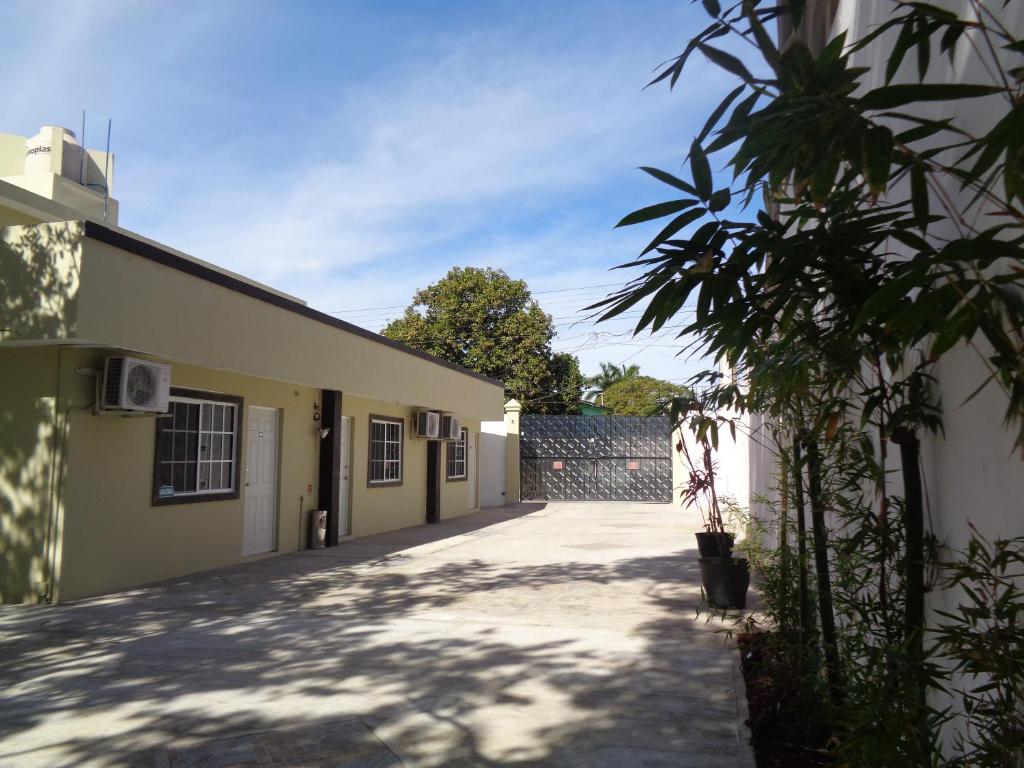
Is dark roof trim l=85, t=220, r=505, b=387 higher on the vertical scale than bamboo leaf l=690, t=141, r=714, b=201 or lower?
higher

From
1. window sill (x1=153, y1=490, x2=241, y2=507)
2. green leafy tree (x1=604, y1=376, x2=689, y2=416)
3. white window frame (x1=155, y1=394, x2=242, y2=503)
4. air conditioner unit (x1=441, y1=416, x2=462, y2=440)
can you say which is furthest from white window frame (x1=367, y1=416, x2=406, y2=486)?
green leafy tree (x1=604, y1=376, x2=689, y2=416)

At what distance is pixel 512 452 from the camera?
72.5 ft

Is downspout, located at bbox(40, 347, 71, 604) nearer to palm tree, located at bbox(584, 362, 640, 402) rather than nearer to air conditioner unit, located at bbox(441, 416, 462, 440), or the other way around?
air conditioner unit, located at bbox(441, 416, 462, 440)

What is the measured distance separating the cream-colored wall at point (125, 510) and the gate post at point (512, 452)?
39.0ft

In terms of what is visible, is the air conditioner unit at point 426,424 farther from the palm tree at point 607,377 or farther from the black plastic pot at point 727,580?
the palm tree at point 607,377

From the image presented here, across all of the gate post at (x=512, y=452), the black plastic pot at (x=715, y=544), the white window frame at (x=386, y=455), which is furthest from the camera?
the gate post at (x=512, y=452)

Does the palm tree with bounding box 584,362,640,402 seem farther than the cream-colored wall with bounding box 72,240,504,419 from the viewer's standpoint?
Yes

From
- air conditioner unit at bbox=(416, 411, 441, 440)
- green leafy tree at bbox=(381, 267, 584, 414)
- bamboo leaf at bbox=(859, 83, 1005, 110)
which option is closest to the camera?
bamboo leaf at bbox=(859, 83, 1005, 110)

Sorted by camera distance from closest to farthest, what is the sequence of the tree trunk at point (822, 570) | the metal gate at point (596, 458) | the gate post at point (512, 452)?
the tree trunk at point (822, 570), the metal gate at point (596, 458), the gate post at point (512, 452)

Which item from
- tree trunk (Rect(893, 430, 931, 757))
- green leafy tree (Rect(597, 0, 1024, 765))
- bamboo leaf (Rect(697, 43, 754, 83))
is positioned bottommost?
tree trunk (Rect(893, 430, 931, 757))

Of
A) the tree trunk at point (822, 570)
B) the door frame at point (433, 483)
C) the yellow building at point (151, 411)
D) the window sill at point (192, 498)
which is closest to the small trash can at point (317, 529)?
the yellow building at point (151, 411)

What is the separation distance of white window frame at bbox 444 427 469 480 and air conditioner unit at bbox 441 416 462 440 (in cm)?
65

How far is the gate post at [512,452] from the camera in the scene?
2195 cm

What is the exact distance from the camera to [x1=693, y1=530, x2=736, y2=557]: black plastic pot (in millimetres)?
7000
